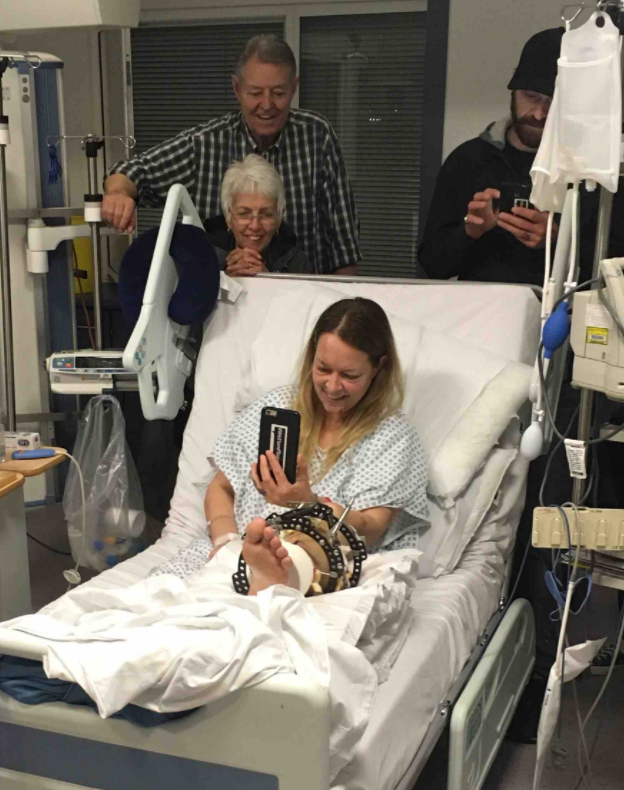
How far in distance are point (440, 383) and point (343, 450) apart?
37 centimetres

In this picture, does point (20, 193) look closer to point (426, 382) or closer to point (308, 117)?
point (308, 117)

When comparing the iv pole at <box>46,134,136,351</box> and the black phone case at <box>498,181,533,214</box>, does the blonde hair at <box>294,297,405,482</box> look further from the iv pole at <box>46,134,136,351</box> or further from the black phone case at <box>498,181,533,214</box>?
the iv pole at <box>46,134,136,351</box>

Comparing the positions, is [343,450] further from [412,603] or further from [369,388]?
[412,603]

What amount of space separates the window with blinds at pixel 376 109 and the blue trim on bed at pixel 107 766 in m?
2.98

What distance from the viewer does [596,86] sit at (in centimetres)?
161

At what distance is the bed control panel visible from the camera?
170 cm

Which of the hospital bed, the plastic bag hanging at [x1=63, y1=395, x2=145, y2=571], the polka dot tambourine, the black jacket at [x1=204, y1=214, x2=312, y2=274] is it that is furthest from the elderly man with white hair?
the polka dot tambourine

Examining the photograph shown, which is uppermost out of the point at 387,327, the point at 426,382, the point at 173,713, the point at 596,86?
the point at 596,86

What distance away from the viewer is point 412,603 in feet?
6.54

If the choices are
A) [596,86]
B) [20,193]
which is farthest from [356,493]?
[20,193]

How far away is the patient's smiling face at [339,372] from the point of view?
2.04 meters

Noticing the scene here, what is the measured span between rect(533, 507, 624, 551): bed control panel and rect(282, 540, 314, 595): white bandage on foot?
0.41 metres

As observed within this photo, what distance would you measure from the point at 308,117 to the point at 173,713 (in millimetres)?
2112

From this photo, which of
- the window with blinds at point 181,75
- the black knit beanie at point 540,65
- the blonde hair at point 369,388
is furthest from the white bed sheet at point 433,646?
the window with blinds at point 181,75
